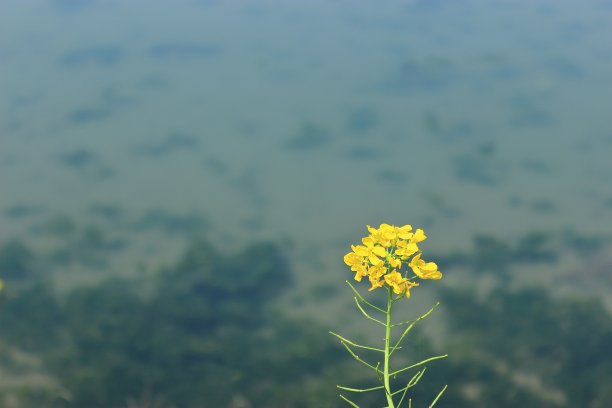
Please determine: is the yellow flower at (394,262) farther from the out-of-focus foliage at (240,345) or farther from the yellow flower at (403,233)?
the out-of-focus foliage at (240,345)

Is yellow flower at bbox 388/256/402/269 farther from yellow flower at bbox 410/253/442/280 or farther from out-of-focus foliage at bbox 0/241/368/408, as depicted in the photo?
out-of-focus foliage at bbox 0/241/368/408

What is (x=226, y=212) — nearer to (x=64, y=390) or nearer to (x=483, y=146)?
(x=64, y=390)

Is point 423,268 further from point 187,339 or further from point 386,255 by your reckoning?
point 187,339

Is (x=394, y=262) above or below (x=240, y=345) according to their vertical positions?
below

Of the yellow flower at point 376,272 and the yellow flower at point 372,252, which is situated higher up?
the yellow flower at point 372,252

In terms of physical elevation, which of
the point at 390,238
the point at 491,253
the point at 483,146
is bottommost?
the point at 390,238

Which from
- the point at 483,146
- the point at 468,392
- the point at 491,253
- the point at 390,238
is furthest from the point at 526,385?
the point at 390,238

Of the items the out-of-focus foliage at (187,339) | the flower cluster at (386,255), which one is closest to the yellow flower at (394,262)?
the flower cluster at (386,255)

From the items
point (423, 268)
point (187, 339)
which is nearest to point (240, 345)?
point (187, 339)

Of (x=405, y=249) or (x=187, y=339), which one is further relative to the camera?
(x=187, y=339)

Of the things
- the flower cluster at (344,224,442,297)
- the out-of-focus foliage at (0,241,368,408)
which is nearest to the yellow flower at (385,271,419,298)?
the flower cluster at (344,224,442,297)

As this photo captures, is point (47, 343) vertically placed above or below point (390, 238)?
above
